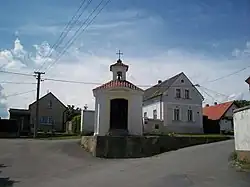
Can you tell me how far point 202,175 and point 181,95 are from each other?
104 feet

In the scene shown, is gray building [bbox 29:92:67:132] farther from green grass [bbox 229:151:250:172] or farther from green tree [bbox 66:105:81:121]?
green grass [bbox 229:151:250:172]

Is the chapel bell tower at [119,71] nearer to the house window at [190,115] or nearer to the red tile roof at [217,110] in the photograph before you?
the house window at [190,115]

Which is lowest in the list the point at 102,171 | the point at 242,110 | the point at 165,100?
the point at 102,171

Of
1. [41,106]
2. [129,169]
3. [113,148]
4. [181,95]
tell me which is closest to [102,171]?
[129,169]

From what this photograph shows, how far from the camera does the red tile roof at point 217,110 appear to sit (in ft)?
182

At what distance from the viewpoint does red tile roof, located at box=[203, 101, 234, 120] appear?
55.4m

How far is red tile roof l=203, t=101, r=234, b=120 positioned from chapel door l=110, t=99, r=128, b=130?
29590mm

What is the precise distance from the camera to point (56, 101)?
65750 millimetres

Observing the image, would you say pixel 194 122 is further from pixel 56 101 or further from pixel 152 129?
pixel 56 101

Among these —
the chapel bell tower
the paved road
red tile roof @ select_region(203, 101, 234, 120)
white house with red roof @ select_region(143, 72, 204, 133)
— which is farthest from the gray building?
the paved road

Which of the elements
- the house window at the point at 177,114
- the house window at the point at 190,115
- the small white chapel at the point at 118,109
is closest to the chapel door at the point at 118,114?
the small white chapel at the point at 118,109

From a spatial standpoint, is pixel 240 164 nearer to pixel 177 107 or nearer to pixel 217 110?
pixel 177 107

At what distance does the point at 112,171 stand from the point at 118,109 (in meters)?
12.7

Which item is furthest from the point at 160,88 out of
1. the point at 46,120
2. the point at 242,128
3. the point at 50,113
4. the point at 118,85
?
the point at 242,128
